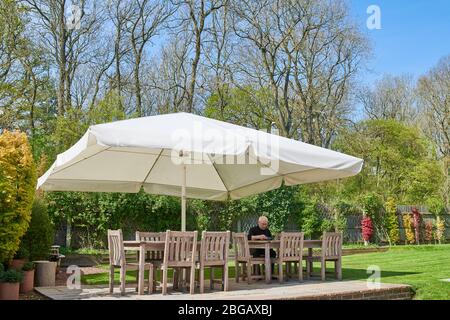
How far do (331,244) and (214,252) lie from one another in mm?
2495

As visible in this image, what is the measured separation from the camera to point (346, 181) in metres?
28.5

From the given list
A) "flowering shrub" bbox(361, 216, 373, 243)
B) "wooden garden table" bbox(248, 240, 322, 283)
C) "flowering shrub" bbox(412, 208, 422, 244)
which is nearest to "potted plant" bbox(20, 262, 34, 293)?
"wooden garden table" bbox(248, 240, 322, 283)

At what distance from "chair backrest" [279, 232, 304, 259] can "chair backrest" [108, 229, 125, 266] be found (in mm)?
2646

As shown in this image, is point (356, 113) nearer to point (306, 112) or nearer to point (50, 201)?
point (306, 112)

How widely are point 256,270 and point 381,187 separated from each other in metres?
21.0

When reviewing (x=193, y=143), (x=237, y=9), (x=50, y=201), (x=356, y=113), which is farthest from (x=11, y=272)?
(x=356, y=113)

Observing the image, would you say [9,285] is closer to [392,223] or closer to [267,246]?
[267,246]

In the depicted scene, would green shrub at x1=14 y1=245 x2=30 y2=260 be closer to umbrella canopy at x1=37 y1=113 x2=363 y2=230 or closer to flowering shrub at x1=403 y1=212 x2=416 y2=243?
umbrella canopy at x1=37 y1=113 x2=363 y2=230

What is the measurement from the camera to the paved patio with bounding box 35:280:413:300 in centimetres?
638

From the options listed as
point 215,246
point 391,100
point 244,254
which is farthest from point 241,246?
point 391,100

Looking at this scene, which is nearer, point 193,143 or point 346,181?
point 193,143

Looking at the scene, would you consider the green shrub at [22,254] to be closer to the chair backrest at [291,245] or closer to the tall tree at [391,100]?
the chair backrest at [291,245]

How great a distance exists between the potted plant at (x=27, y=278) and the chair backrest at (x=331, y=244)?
181 inches

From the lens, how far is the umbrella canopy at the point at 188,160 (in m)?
6.74
